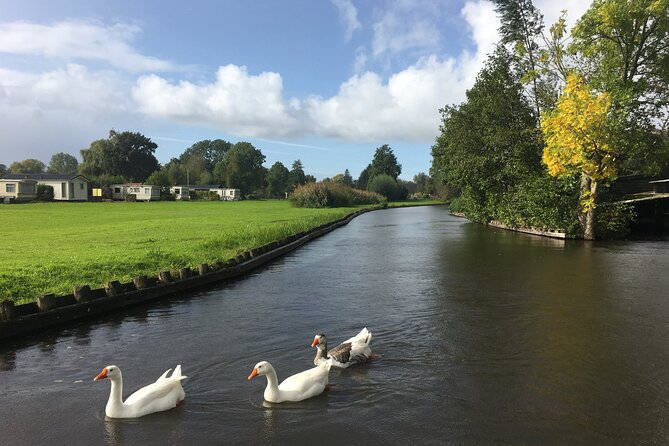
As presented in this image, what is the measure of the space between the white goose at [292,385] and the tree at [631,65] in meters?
20.7

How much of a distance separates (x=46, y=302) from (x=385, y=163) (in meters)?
125

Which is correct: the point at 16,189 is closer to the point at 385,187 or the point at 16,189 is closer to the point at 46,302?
the point at 385,187

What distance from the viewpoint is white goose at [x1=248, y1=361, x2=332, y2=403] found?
5594mm

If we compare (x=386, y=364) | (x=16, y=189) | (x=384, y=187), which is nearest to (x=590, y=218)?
(x=386, y=364)

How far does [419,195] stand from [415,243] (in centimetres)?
11477

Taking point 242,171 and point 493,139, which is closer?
point 493,139

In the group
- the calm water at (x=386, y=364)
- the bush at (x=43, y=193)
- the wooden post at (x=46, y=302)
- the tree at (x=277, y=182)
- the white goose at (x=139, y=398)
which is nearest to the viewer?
the calm water at (x=386, y=364)

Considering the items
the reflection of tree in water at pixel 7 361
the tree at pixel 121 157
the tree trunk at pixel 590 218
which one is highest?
the tree at pixel 121 157

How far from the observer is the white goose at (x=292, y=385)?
5.59 metres

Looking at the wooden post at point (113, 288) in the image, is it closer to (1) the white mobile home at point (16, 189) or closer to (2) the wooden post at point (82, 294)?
(2) the wooden post at point (82, 294)

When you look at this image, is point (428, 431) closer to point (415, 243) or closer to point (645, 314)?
point (645, 314)

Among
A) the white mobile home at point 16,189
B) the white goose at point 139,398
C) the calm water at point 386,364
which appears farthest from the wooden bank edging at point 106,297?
the white mobile home at point 16,189

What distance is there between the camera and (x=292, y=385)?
5711mm

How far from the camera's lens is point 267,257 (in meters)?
16.8
